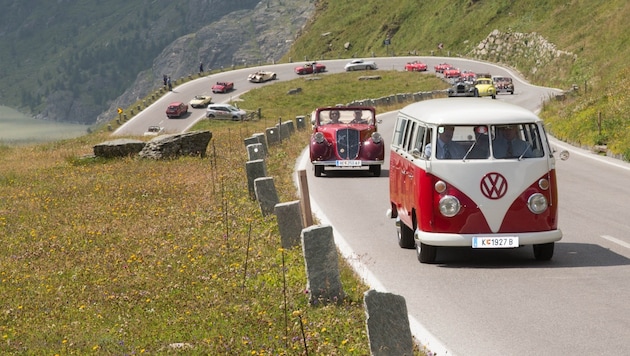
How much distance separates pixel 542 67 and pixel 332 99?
60.6 feet

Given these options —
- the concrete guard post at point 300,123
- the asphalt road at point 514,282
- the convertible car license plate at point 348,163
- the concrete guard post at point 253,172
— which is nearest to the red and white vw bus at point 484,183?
the asphalt road at point 514,282

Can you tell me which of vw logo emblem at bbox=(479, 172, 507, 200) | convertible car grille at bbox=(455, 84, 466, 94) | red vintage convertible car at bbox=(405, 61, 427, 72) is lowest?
red vintage convertible car at bbox=(405, 61, 427, 72)

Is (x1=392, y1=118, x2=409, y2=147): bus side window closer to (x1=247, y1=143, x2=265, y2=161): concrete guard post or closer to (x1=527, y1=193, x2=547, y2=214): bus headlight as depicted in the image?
(x1=527, y1=193, x2=547, y2=214): bus headlight

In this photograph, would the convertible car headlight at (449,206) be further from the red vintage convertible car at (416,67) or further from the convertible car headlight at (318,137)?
the red vintage convertible car at (416,67)

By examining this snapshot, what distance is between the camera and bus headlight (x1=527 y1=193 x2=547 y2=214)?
13.0 meters

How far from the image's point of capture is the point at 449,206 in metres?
13.0

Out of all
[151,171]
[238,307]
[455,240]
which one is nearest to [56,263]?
[238,307]

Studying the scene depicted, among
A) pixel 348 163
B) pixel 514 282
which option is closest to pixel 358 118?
pixel 348 163

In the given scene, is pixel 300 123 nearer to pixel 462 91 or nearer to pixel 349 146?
pixel 349 146

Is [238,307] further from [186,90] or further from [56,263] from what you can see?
[186,90]

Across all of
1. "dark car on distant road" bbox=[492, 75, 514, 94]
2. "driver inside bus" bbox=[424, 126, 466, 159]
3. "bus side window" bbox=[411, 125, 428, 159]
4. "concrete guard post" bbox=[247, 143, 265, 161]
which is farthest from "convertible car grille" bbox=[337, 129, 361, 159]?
"dark car on distant road" bbox=[492, 75, 514, 94]

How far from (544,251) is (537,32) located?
8720 cm

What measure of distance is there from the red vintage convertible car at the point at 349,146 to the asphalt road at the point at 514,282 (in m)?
4.23

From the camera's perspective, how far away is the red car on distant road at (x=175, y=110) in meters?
90.2
